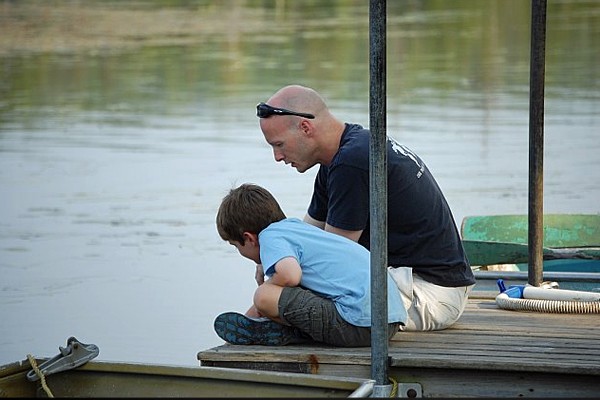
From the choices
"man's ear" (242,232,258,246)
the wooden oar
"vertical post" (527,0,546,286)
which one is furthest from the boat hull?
the wooden oar

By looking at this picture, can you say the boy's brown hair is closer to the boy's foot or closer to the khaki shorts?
the boy's foot

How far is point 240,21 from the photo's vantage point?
26469 millimetres

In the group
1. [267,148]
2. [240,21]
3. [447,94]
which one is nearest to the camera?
[267,148]

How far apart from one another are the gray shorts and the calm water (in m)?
2.60

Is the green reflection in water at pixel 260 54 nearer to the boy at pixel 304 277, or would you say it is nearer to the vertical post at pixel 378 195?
the boy at pixel 304 277

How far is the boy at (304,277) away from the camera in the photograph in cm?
486

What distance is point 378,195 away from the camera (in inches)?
184

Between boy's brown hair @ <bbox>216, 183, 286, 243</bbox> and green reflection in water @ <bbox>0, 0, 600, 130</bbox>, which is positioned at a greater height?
boy's brown hair @ <bbox>216, 183, 286, 243</bbox>

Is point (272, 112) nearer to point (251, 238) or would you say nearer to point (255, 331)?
point (251, 238)

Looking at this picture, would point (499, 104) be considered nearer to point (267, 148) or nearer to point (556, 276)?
point (267, 148)

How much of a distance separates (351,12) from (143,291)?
19.1 meters

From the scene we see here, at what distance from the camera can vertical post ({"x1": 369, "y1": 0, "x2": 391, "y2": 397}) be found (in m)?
4.60

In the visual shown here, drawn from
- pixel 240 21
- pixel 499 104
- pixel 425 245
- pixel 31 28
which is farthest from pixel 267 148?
pixel 240 21

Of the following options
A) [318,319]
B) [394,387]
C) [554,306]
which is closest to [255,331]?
[318,319]
